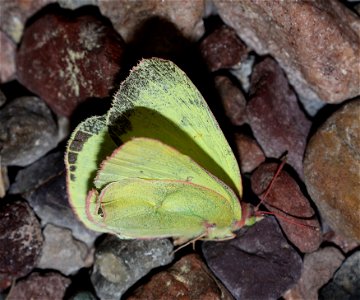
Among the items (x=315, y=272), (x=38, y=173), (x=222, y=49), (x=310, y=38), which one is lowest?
(x=38, y=173)

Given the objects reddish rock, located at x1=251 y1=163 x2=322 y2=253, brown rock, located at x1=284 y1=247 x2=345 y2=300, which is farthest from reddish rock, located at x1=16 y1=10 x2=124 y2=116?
brown rock, located at x1=284 y1=247 x2=345 y2=300

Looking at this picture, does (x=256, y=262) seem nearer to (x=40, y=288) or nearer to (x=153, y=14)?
(x=40, y=288)

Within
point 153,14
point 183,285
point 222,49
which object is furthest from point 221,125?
point 183,285

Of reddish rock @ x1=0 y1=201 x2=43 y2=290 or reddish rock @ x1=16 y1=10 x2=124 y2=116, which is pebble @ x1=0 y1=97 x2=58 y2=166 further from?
reddish rock @ x1=0 y1=201 x2=43 y2=290

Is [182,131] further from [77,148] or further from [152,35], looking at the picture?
[152,35]

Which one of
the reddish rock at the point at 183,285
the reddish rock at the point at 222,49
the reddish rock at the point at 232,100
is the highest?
the reddish rock at the point at 222,49

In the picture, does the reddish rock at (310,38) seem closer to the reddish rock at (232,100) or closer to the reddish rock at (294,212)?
the reddish rock at (232,100)

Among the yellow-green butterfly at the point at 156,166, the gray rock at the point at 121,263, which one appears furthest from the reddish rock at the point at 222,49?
the gray rock at the point at 121,263

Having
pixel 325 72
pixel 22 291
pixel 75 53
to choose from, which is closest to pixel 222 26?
pixel 325 72
